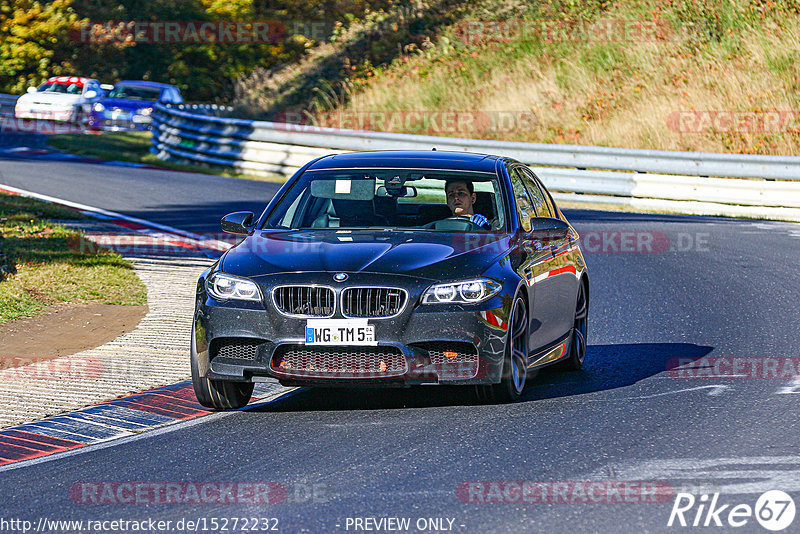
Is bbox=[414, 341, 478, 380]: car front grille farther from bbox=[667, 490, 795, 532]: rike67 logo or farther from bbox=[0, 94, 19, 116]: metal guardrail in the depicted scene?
bbox=[0, 94, 19, 116]: metal guardrail

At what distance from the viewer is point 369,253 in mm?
8102

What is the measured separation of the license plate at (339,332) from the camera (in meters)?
7.66

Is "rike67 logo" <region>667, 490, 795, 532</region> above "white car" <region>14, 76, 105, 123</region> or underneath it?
underneath

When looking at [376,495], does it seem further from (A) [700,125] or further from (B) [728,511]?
(A) [700,125]

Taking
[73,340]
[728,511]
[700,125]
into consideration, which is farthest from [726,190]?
[728,511]

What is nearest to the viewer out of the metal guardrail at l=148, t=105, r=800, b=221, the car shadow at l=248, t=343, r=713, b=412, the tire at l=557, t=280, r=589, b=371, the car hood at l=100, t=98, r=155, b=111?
the car shadow at l=248, t=343, r=713, b=412

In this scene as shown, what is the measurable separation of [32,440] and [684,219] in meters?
14.8

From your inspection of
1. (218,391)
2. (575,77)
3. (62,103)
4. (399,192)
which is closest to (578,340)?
(399,192)

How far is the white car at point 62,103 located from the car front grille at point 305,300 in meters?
33.5

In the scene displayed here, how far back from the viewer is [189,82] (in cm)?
5212

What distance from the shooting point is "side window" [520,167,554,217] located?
9.84 metres

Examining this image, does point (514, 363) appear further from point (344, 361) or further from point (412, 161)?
point (412, 161)

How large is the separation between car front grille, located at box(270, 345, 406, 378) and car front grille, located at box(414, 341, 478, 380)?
189 millimetres

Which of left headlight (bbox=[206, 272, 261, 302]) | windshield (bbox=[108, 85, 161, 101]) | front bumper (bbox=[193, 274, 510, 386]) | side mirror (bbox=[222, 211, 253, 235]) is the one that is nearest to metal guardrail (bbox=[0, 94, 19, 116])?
windshield (bbox=[108, 85, 161, 101])
